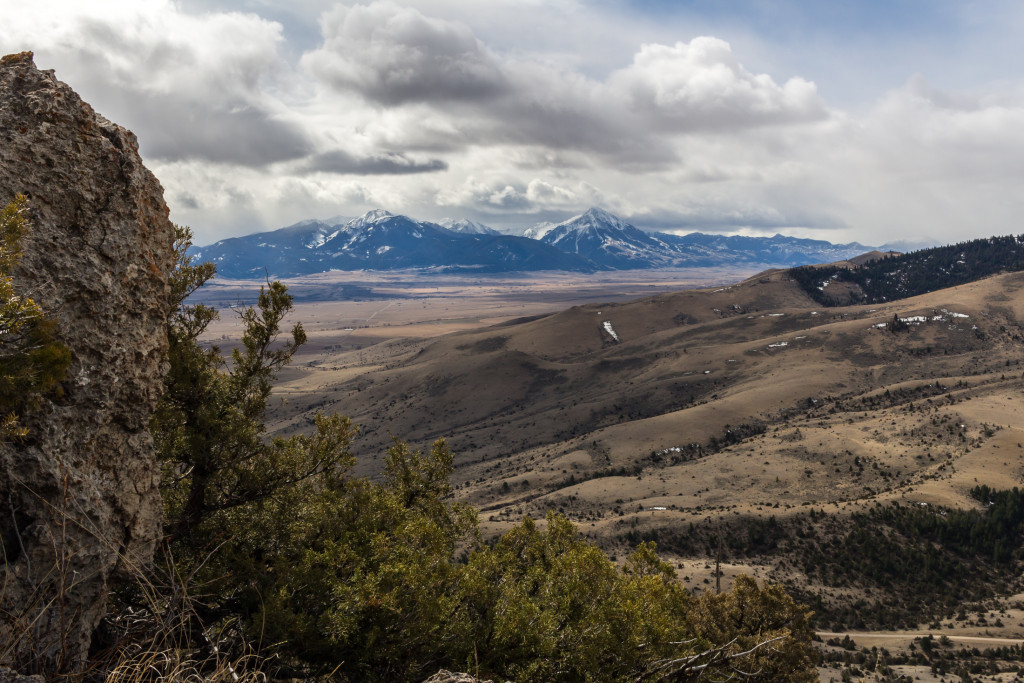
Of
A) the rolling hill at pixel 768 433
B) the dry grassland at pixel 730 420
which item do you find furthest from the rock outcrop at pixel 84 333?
the rolling hill at pixel 768 433

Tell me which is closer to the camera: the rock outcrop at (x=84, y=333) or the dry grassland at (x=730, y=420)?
the rock outcrop at (x=84, y=333)

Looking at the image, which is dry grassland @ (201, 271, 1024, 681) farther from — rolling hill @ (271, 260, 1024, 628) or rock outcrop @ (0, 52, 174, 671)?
rock outcrop @ (0, 52, 174, 671)

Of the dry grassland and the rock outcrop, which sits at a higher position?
the rock outcrop

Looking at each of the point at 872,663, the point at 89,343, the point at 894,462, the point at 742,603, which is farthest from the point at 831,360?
the point at 89,343

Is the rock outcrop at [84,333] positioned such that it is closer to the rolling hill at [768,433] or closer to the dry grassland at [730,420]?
the dry grassland at [730,420]

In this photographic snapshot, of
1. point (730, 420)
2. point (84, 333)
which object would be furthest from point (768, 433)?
point (84, 333)

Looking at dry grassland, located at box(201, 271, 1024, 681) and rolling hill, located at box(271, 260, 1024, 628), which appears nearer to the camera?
rolling hill, located at box(271, 260, 1024, 628)

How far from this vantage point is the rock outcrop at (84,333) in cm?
664

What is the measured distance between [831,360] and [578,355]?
77509 millimetres

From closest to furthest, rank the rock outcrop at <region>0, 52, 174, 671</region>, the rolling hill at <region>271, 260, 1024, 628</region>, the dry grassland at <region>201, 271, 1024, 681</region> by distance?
the rock outcrop at <region>0, 52, 174, 671</region>
the rolling hill at <region>271, 260, 1024, 628</region>
the dry grassland at <region>201, 271, 1024, 681</region>

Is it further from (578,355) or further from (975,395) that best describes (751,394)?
(578,355)

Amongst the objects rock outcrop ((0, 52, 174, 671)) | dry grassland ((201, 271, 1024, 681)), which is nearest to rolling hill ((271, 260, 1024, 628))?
dry grassland ((201, 271, 1024, 681))

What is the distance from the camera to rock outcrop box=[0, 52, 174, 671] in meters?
6.64

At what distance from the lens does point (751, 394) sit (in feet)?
370
